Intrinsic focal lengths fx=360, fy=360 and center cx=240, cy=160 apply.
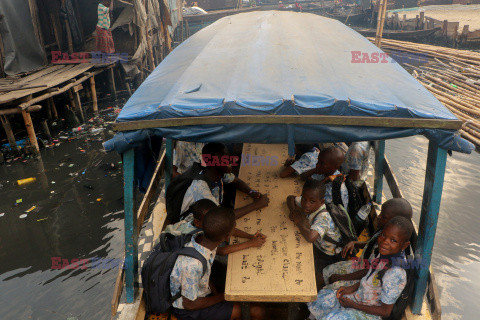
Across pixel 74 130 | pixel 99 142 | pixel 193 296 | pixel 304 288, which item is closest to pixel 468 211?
pixel 304 288

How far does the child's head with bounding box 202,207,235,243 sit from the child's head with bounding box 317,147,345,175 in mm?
1521

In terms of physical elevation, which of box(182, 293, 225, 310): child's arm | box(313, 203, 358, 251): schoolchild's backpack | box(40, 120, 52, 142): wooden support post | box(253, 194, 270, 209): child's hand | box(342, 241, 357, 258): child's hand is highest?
box(253, 194, 270, 209): child's hand

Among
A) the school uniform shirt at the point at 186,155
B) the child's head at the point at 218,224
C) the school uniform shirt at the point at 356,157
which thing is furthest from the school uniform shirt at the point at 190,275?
the school uniform shirt at the point at 356,157

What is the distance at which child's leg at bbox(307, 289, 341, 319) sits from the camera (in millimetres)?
3219

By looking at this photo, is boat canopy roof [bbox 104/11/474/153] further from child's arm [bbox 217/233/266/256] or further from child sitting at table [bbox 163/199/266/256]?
child's arm [bbox 217/233/266/256]

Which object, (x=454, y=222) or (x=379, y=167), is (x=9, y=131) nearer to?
(x=379, y=167)

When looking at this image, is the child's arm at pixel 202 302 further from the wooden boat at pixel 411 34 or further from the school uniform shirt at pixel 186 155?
the wooden boat at pixel 411 34

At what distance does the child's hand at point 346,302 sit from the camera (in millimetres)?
3080

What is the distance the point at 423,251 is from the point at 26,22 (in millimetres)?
12164

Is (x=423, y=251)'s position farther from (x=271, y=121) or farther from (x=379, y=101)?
(x=271, y=121)

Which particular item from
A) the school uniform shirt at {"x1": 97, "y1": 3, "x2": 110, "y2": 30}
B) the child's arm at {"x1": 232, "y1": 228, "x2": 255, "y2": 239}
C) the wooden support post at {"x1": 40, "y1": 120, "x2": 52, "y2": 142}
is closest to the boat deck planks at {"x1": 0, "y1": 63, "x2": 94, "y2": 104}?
the wooden support post at {"x1": 40, "y1": 120, "x2": 52, "y2": 142}

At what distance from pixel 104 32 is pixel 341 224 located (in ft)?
38.4

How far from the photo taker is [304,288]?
277 centimetres

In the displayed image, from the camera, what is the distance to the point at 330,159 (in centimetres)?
394
